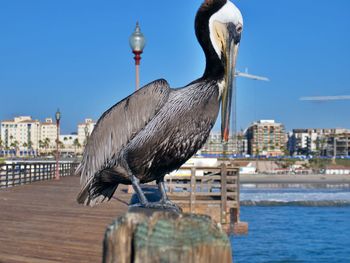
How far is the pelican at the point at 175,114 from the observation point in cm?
274

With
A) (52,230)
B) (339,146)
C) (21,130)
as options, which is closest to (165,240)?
(52,230)

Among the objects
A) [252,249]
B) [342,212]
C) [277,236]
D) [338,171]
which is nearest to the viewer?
[252,249]

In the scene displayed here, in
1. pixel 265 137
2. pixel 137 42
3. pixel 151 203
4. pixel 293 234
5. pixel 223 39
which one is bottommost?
pixel 293 234

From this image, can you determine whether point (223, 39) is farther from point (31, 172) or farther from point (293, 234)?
point (293, 234)

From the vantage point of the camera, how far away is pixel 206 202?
1263 centimetres

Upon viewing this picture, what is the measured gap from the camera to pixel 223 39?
9.05 ft

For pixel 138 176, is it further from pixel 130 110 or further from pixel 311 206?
pixel 311 206

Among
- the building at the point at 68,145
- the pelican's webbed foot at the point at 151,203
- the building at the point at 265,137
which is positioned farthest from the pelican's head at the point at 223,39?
the building at the point at 265,137

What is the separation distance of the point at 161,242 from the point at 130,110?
130 centimetres

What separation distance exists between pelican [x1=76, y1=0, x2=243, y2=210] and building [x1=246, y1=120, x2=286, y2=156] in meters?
169

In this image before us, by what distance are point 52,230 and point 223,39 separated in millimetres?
5590

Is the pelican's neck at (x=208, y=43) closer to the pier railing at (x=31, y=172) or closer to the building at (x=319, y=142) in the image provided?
the pier railing at (x=31, y=172)

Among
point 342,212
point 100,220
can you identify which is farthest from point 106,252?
point 342,212

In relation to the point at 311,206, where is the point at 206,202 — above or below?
above
